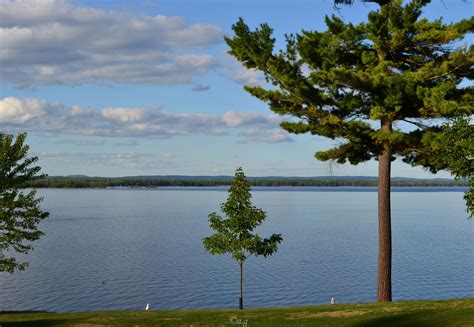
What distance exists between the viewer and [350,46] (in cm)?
2536

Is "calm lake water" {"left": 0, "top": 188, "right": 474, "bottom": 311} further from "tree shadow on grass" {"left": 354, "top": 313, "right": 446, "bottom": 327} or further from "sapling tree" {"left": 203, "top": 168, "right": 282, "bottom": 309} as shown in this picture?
"tree shadow on grass" {"left": 354, "top": 313, "right": 446, "bottom": 327}

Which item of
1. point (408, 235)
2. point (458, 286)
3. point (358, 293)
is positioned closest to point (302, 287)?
point (358, 293)

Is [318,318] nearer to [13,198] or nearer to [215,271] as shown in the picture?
[13,198]

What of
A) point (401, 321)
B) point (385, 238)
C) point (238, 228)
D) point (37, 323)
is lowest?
point (37, 323)

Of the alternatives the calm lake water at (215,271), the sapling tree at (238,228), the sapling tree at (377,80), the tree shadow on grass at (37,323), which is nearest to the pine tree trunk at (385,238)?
the sapling tree at (377,80)

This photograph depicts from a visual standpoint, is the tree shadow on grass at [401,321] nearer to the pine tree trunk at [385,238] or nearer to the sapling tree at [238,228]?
the pine tree trunk at [385,238]

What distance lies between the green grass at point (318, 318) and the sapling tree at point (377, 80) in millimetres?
4349

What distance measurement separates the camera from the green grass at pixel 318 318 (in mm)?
Result: 19188

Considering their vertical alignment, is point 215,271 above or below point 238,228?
below

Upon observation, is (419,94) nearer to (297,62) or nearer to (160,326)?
(297,62)

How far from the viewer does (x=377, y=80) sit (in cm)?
2284

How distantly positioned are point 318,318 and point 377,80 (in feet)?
32.8

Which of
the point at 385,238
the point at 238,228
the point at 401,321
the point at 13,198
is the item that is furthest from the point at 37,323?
the point at 238,228

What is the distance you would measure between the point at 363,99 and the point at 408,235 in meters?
64.9
